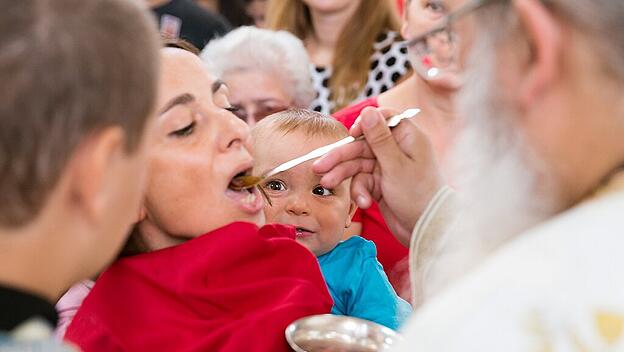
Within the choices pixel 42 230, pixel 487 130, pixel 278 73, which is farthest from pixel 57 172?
pixel 278 73

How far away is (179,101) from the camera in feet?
5.71

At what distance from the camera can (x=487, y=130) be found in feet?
3.65

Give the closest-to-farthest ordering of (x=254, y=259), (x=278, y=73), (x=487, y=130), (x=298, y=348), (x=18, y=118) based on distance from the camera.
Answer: (x=18, y=118), (x=487, y=130), (x=298, y=348), (x=254, y=259), (x=278, y=73)

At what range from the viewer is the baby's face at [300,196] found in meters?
2.17

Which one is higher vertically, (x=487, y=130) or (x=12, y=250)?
(x=487, y=130)

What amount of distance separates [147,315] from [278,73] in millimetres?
1510

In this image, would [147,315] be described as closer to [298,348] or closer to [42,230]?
[298,348]

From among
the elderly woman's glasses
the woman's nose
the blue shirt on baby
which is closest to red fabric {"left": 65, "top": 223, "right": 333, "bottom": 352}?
the woman's nose

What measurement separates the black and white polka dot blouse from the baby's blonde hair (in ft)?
3.41

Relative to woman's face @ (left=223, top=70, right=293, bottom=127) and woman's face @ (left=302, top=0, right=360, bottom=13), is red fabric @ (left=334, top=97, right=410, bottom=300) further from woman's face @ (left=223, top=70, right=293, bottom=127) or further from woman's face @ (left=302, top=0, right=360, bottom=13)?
woman's face @ (left=302, top=0, right=360, bottom=13)

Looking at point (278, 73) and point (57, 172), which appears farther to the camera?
point (278, 73)

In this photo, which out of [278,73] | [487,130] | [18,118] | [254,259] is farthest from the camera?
[278,73]

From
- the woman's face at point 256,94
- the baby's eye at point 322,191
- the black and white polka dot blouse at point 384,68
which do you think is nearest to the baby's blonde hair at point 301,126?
the baby's eye at point 322,191

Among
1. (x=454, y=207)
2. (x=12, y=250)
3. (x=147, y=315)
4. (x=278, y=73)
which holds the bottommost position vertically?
(x=278, y=73)
